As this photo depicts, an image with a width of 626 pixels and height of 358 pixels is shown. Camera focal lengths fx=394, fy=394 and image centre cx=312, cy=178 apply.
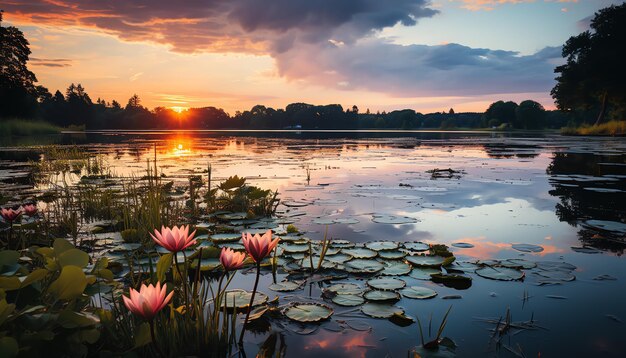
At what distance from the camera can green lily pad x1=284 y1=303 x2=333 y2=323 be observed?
254cm

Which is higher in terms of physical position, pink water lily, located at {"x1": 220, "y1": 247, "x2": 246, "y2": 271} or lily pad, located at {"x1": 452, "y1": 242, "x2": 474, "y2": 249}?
pink water lily, located at {"x1": 220, "y1": 247, "x2": 246, "y2": 271}

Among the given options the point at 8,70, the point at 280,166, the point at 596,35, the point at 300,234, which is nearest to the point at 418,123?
the point at 596,35

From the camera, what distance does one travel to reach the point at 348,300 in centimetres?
285

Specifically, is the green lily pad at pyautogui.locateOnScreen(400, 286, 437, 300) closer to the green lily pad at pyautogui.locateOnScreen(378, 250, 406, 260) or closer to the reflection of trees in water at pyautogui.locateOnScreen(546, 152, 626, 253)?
the green lily pad at pyautogui.locateOnScreen(378, 250, 406, 260)

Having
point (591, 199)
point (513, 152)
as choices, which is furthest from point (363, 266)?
point (513, 152)

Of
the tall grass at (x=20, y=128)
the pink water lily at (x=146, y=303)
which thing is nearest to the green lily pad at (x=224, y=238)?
the pink water lily at (x=146, y=303)

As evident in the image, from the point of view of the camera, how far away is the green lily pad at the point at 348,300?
2792mm

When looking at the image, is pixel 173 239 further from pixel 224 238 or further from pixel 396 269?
pixel 224 238

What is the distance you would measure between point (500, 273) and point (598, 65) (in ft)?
132

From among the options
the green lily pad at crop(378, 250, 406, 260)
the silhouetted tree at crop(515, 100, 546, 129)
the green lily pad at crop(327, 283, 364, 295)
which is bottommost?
the green lily pad at crop(327, 283, 364, 295)

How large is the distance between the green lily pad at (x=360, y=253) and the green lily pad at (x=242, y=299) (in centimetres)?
118

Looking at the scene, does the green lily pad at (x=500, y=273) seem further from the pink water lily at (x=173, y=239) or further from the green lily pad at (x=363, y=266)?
the pink water lily at (x=173, y=239)

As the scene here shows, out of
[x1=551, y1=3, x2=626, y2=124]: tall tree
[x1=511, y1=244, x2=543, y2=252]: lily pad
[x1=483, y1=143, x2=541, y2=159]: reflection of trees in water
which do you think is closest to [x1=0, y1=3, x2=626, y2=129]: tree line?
[x1=551, y1=3, x2=626, y2=124]: tall tree

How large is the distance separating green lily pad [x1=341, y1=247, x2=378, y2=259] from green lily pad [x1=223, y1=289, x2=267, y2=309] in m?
1.18
